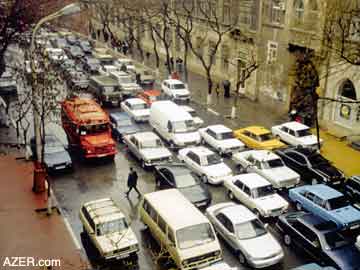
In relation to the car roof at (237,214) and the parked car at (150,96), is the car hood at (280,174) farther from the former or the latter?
the parked car at (150,96)

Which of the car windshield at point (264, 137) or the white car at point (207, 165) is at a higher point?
the car windshield at point (264, 137)

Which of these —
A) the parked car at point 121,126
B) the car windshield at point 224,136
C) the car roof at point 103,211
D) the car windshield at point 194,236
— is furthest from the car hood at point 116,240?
the parked car at point 121,126

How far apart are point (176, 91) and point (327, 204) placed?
18883 millimetres

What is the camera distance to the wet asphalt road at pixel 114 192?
17.8 m

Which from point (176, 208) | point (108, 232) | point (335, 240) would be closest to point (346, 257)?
point (335, 240)

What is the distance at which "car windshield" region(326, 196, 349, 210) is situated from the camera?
19562mm

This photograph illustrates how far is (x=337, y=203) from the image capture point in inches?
777

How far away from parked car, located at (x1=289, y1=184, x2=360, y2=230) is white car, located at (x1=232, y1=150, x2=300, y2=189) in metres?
1.25

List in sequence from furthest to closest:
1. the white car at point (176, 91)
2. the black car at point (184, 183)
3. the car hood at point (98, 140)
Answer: the white car at point (176, 91) < the car hood at point (98, 140) < the black car at point (184, 183)

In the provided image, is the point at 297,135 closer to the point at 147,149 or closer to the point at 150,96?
the point at 147,149

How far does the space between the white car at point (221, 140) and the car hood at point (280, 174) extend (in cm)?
368

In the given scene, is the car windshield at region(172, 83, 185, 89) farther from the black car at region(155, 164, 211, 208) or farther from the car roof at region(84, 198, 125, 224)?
the car roof at region(84, 198, 125, 224)

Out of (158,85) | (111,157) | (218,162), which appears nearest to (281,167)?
(218,162)

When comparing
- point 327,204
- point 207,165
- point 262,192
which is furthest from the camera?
point 207,165
